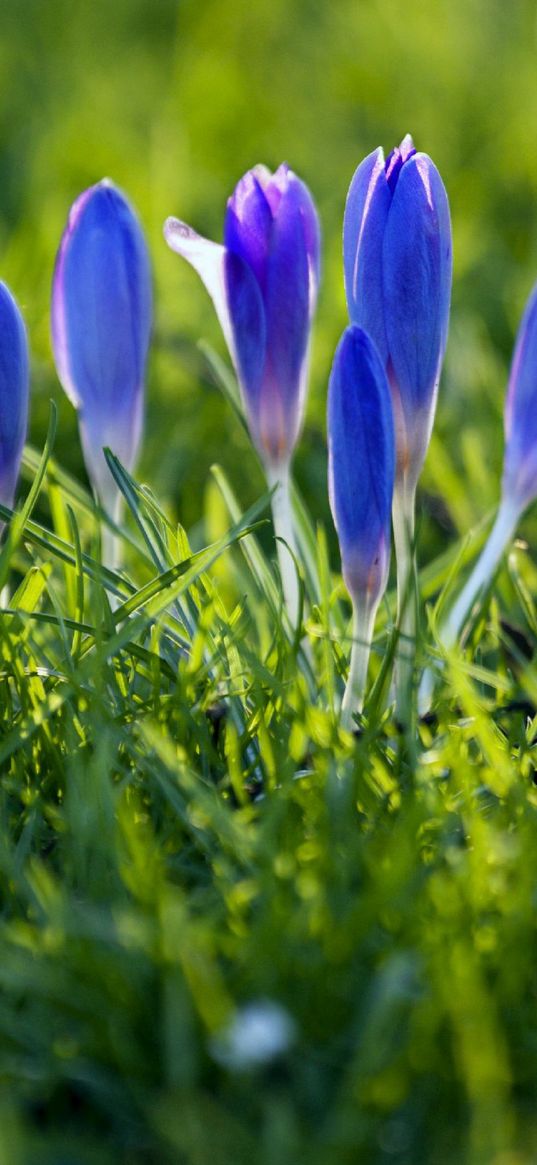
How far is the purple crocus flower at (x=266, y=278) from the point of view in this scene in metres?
0.89

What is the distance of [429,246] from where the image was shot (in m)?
0.85

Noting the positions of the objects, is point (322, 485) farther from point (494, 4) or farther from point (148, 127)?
point (494, 4)

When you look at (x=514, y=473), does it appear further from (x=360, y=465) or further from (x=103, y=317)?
(x=103, y=317)

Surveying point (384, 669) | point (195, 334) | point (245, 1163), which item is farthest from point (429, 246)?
point (195, 334)

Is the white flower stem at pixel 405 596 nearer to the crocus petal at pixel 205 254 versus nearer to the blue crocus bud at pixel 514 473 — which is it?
the blue crocus bud at pixel 514 473

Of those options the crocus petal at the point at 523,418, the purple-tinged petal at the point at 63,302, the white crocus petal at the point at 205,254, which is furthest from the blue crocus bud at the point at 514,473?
the purple-tinged petal at the point at 63,302

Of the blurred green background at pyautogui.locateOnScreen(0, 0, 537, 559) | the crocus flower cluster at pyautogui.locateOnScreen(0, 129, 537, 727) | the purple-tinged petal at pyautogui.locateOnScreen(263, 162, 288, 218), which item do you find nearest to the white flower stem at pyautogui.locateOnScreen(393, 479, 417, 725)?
the crocus flower cluster at pyautogui.locateOnScreen(0, 129, 537, 727)

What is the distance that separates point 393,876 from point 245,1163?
154mm

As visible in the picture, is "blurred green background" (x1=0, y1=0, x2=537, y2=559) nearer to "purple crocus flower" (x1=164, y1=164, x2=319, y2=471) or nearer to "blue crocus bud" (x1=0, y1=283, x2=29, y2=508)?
"purple crocus flower" (x1=164, y1=164, x2=319, y2=471)

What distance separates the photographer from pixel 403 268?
2.78ft

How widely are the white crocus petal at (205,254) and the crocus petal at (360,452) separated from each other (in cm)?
13

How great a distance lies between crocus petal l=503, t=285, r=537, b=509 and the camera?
921mm

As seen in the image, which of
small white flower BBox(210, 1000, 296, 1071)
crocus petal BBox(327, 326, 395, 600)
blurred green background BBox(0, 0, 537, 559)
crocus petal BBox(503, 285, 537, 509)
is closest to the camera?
small white flower BBox(210, 1000, 296, 1071)

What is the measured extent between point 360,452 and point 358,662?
0.14m
